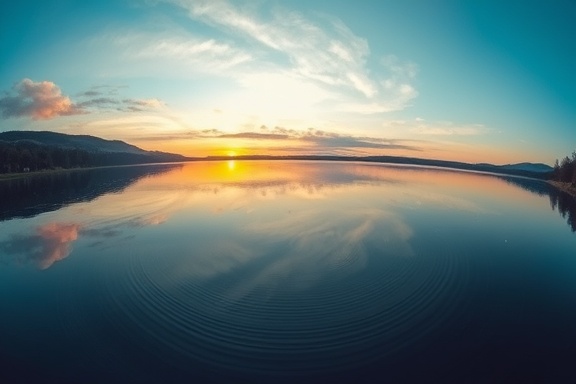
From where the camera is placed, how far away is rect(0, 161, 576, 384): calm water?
12070 mm

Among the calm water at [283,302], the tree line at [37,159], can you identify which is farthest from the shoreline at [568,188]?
the tree line at [37,159]

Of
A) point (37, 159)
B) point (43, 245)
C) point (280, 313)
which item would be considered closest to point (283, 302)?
point (280, 313)

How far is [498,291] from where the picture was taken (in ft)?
63.5

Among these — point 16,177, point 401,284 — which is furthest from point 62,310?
point 16,177

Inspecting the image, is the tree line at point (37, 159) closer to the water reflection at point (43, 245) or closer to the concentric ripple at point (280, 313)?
the water reflection at point (43, 245)

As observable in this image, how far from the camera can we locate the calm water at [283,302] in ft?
39.6

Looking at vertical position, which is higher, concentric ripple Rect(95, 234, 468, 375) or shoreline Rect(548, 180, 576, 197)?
shoreline Rect(548, 180, 576, 197)

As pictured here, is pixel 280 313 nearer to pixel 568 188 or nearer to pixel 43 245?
pixel 43 245

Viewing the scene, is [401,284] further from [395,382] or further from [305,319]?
[395,382]

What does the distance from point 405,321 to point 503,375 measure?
4232mm

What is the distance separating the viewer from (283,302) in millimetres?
16703

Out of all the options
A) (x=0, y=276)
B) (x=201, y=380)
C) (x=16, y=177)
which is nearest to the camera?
(x=201, y=380)

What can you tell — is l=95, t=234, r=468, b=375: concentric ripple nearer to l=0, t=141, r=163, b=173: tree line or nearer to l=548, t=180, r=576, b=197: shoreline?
l=548, t=180, r=576, b=197: shoreline

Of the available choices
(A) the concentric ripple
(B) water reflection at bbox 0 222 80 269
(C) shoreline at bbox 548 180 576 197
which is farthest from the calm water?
(C) shoreline at bbox 548 180 576 197
